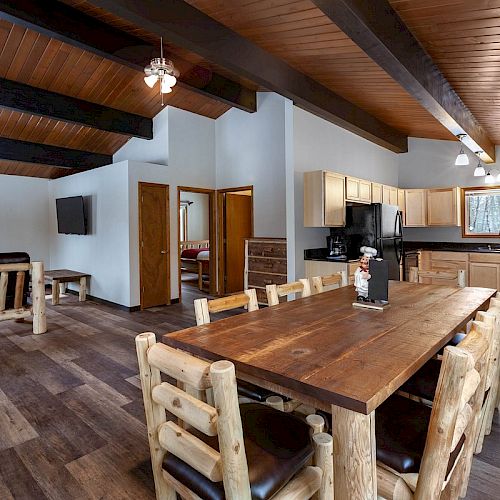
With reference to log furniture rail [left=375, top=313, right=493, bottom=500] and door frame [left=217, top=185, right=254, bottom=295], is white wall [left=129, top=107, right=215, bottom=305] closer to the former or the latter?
door frame [left=217, top=185, right=254, bottom=295]

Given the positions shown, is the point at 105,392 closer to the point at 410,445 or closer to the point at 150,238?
the point at 410,445

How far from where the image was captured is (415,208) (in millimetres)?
6598

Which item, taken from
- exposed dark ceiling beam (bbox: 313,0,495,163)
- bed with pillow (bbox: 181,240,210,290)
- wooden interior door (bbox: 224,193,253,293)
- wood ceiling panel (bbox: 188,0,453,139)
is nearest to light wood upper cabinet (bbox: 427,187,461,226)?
wood ceiling panel (bbox: 188,0,453,139)

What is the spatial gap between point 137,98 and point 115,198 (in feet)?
5.44

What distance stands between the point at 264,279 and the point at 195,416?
4699 millimetres

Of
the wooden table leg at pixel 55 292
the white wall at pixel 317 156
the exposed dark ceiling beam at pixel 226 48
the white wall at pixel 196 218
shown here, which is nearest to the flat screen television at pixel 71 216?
the wooden table leg at pixel 55 292

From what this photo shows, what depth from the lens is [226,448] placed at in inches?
37.3

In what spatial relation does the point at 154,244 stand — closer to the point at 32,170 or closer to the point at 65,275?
the point at 65,275

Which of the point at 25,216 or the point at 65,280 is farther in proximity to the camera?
the point at 25,216

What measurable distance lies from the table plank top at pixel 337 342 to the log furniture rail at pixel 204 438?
186mm

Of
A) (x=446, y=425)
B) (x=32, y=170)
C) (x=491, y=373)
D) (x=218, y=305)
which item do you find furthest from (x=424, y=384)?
(x=32, y=170)

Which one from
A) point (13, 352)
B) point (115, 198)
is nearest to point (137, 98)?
point (115, 198)

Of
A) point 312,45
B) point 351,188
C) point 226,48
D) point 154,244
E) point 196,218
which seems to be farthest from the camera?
point 196,218

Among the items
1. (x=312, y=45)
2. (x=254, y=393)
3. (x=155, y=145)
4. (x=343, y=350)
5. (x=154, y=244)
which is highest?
(x=312, y=45)
